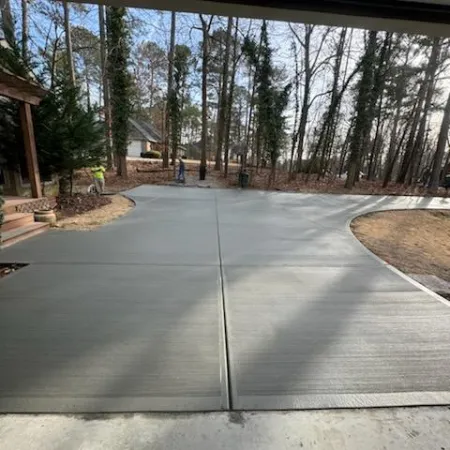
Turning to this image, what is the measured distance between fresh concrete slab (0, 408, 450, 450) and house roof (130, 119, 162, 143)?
33.5m

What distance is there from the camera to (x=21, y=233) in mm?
4949

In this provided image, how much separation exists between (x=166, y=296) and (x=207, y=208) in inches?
198

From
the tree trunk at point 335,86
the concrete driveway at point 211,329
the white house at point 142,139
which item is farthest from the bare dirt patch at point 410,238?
the white house at point 142,139

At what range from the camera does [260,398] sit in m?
1.82

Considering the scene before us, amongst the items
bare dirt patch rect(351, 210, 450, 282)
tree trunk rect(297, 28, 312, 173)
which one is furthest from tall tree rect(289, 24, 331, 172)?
bare dirt patch rect(351, 210, 450, 282)

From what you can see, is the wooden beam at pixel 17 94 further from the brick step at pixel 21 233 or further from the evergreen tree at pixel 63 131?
the brick step at pixel 21 233

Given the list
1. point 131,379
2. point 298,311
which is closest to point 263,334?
point 298,311

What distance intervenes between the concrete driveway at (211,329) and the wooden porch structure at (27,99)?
102 inches

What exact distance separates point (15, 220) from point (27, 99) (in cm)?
272

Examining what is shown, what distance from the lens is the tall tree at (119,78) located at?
40.3 feet

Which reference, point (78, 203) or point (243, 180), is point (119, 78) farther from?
point (78, 203)

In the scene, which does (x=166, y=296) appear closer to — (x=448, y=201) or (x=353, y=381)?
(x=353, y=381)

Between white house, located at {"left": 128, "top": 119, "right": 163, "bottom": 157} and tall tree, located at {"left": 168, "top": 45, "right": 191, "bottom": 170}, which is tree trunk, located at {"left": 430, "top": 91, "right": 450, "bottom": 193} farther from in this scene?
white house, located at {"left": 128, "top": 119, "right": 163, "bottom": 157}

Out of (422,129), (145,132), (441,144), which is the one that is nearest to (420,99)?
(422,129)
